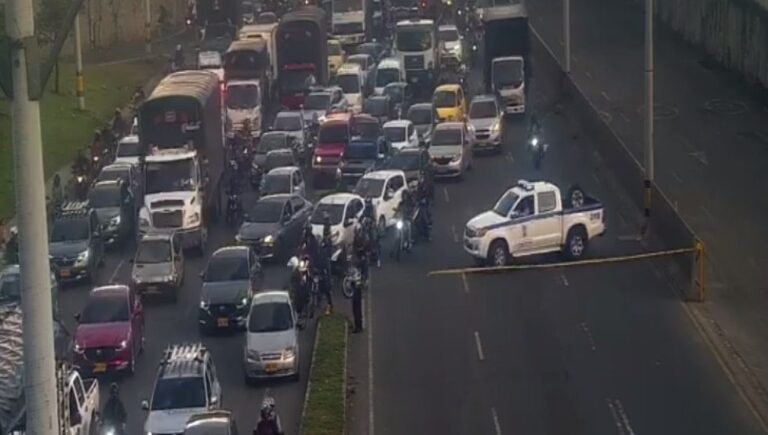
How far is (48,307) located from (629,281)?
24479mm

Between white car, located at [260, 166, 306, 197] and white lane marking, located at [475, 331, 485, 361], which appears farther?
white car, located at [260, 166, 306, 197]

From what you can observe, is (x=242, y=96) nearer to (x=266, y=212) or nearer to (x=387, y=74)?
(x=387, y=74)

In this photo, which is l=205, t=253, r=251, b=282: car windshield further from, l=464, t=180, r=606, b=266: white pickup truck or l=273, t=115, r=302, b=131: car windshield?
l=273, t=115, r=302, b=131: car windshield

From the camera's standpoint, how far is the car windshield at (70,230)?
36.3m

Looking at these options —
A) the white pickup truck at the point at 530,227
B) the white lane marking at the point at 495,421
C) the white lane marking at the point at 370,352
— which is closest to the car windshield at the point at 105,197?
the white lane marking at the point at 370,352

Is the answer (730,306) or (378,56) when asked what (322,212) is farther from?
(378,56)

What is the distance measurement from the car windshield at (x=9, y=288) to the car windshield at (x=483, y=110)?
21.3m

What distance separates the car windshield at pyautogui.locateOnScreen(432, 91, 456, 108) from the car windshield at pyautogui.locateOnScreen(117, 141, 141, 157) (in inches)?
425

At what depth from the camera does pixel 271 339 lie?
1114 inches

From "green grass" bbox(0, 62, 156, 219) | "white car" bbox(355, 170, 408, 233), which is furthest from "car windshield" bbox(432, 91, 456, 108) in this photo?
"white car" bbox(355, 170, 408, 233)

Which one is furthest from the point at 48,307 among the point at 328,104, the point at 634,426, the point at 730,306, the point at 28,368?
the point at 328,104

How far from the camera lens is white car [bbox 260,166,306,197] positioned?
41188 millimetres

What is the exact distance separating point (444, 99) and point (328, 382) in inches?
1103

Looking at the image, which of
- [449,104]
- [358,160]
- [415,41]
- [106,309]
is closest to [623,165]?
[358,160]
